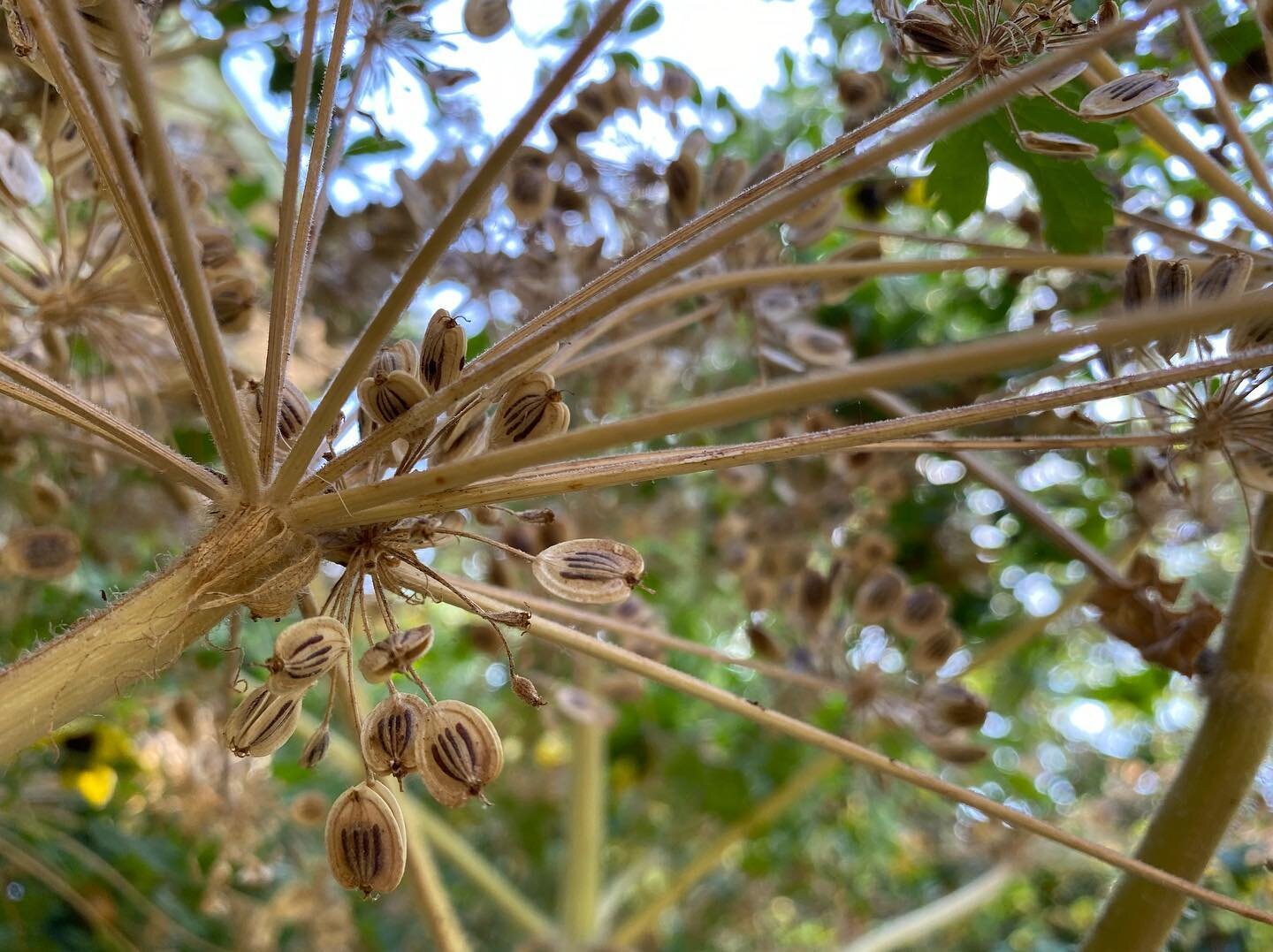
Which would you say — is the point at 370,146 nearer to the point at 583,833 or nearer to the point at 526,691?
the point at 526,691

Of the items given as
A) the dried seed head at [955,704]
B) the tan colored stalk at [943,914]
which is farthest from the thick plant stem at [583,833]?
the dried seed head at [955,704]

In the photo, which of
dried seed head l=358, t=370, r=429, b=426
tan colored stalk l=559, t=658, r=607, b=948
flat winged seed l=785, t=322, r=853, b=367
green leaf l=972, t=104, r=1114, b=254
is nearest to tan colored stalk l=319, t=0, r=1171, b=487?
dried seed head l=358, t=370, r=429, b=426

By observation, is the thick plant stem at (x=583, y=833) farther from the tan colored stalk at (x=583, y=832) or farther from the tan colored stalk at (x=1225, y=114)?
the tan colored stalk at (x=1225, y=114)

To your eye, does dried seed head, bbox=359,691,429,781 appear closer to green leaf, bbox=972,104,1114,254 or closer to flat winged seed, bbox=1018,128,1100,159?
flat winged seed, bbox=1018,128,1100,159

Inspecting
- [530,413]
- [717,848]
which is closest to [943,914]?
[717,848]

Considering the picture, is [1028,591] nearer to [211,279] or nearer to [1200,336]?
[1200,336]
